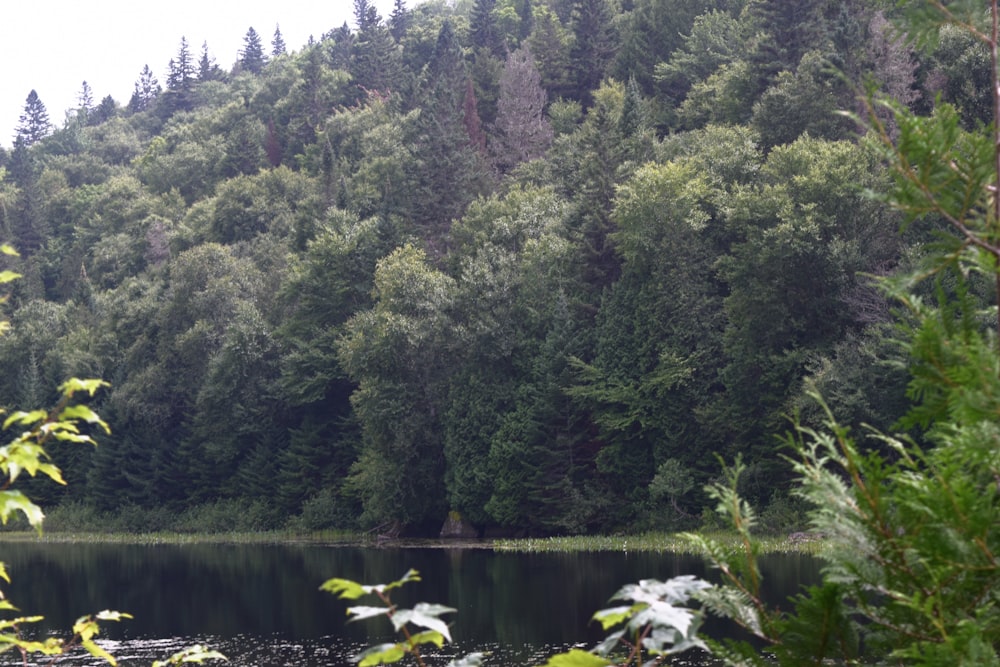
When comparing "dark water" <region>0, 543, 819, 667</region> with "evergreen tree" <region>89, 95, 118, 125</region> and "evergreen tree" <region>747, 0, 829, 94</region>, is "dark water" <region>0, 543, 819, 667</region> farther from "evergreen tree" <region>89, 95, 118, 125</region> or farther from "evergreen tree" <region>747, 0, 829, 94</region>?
"evergreen tree" <region>89, 95, 118, 125</region>

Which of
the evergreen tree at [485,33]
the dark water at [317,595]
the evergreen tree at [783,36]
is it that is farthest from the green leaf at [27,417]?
the evergreen tree at [485,33]

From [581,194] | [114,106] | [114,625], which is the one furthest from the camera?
[114,106]

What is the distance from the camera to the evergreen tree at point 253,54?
17088cm

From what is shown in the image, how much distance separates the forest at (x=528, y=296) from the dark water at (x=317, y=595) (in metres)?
6.93

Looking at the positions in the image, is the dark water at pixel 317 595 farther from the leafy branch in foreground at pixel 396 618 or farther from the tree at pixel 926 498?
the leafy branch in foreground at pixel 396 618

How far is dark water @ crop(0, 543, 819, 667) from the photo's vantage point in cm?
2716

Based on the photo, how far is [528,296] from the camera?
179 feet

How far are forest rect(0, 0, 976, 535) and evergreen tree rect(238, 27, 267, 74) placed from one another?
75.2 meters

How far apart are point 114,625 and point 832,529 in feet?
107

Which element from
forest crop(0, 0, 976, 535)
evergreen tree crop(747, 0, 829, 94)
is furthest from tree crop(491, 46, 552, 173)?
evergreen tree crop(747, 0, 829, 94)

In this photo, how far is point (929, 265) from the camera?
5.15 m

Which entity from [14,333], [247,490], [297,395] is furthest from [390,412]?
[14,333]

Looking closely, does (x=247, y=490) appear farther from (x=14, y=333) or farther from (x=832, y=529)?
(x=832, y=529)

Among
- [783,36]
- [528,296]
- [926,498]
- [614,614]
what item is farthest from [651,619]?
[783,36]
